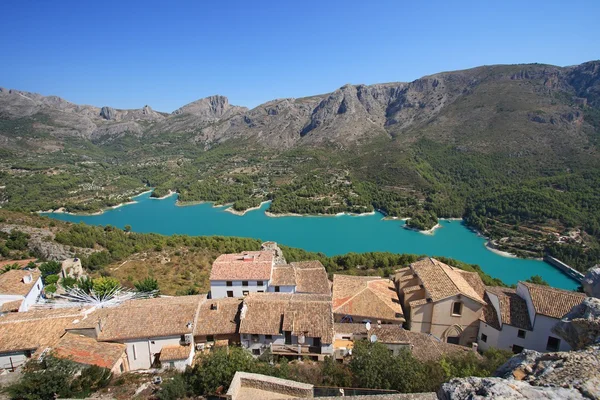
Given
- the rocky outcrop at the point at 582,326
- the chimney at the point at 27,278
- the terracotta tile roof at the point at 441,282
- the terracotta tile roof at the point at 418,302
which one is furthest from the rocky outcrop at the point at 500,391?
the chimney at the point at 27,278

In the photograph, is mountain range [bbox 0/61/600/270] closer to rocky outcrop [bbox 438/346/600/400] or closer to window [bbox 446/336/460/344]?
window [bbox 446/336/460/344]

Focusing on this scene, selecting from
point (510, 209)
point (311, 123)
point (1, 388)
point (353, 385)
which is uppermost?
point (311, 123)

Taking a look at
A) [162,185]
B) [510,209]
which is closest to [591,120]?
[510,209]

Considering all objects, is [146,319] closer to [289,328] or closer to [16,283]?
[289,328]

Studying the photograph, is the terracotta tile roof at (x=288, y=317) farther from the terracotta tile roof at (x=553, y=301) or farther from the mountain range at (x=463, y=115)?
the mountain range at (x=463, y=115)

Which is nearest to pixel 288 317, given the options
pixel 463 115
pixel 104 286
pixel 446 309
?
pixel 446 309

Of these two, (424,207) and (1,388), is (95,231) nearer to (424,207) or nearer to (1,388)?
(1,388)
